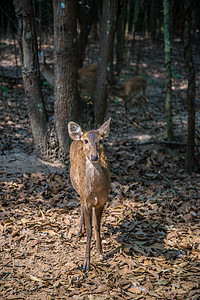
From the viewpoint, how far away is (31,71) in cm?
653

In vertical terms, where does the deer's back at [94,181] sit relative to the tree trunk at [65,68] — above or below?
below

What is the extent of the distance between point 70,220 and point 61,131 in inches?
78.6

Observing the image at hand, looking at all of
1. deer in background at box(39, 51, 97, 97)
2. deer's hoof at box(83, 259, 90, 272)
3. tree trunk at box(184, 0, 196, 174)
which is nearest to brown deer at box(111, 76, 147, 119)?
deer in background at box(39, 51, 97, 97)

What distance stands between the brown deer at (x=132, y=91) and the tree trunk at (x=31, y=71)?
11.7 ft

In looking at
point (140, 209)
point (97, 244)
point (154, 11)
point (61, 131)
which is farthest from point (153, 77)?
point (97, 244)

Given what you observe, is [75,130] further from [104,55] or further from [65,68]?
[104,55]

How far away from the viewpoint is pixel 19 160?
22.8 ft

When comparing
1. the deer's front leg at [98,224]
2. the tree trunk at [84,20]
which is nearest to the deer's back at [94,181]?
the deer's front leg at [98,224]

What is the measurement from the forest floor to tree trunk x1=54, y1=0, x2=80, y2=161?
967 mm

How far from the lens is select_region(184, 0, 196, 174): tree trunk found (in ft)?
19.9

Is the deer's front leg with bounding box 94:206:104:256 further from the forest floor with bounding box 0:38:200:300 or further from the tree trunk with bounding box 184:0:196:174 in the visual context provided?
the tree trunk with bounding box 184:0:196:174

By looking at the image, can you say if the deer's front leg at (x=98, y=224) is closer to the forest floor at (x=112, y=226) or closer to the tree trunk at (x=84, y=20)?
the forest floor at (x=112, y=226)

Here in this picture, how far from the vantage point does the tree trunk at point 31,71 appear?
20.6ft

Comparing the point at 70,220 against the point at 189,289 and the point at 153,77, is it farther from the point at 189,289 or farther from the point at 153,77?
the point at 153,77
